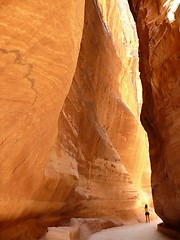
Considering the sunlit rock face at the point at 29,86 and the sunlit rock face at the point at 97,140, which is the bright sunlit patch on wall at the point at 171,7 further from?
the sunlit rock face at the point at 29,86

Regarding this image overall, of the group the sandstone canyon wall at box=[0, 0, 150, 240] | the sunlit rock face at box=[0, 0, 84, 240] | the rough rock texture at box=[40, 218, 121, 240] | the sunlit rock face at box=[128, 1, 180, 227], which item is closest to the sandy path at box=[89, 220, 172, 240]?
the rough rock texture at box=[40, 218, 121, 240]

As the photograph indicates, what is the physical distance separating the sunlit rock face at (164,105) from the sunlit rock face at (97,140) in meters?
2.44

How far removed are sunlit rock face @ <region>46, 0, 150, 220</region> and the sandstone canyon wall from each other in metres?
0.04

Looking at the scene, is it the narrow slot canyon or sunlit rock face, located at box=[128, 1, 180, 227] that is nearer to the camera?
the narrow slot canyon

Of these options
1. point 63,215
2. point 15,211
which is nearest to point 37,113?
point 15,211

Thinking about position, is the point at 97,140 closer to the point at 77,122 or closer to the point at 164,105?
the point at 77,122

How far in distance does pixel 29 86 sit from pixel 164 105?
558cm

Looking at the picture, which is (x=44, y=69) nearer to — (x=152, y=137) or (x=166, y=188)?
(x=166, y=188)

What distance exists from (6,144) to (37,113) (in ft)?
2.01

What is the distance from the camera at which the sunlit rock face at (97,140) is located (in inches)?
325

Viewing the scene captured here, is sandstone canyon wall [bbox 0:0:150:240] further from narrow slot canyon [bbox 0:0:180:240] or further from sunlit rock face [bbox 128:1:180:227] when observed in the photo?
sunlit rock face [bbox 128:1:180:227]

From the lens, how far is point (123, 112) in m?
17.7

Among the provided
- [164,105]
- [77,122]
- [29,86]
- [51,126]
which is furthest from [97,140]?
Result: [29,86]

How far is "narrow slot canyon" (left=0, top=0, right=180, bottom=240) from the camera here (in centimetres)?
295
